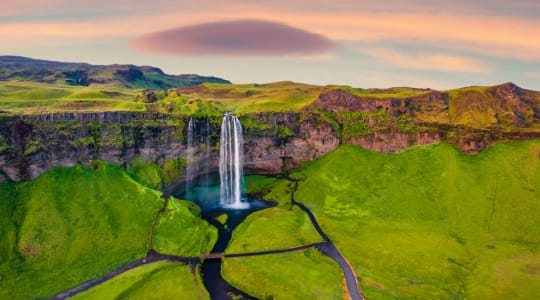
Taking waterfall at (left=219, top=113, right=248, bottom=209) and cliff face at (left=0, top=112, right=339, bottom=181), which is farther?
waterfall at (left=219, top=113, right=248, bottom=209)

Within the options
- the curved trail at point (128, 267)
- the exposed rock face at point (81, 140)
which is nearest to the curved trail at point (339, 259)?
the curved trail at point (128, 267)

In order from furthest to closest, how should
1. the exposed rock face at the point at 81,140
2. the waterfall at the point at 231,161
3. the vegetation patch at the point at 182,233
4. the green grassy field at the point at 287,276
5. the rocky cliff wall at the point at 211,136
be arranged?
the waterfall at the point at 231,161
the rocky cliff wall at the point at 211,136
the exposed rock face at the point at 81,140
the vegetation patch at the point at 182,233
the green grassy field at the point at 287,276

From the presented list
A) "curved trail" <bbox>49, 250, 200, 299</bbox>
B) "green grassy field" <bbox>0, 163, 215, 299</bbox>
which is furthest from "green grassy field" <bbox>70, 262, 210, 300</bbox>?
"green grassy field" <bbox>0, 163, 215, 299</bbox>

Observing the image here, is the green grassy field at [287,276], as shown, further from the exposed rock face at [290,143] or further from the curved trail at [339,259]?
the exposed rock face at [290,143]

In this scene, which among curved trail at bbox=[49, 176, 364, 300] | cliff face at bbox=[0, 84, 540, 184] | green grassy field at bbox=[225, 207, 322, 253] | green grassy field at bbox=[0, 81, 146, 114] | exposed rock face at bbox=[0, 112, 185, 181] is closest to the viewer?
curved trail at bbox=[49, 176, 364, 300]

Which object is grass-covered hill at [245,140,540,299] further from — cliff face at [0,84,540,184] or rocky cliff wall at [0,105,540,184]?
cliff face at [0,84,540,184]

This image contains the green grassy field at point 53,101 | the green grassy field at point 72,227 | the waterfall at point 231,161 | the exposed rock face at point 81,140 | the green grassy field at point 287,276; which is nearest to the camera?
the green grassy field at point 287,276
